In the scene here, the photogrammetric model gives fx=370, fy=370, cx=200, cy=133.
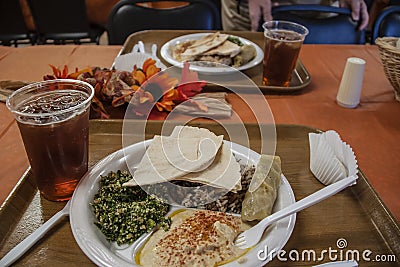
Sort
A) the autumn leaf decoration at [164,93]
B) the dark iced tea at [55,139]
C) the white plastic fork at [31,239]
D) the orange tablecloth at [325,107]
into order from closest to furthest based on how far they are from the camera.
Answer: the white plastic fork at [31,239] < the dark iced tea at [55,139] < the orange tablecloth at [325,107] < the autumn leaf decoration at [164,93]

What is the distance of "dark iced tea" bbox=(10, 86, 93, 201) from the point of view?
0.84 meters

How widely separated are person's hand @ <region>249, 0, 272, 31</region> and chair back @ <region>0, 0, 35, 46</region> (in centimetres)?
175

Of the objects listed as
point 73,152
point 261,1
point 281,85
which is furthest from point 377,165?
point 261,1

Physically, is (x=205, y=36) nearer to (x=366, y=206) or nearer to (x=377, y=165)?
(x=377, y=165)

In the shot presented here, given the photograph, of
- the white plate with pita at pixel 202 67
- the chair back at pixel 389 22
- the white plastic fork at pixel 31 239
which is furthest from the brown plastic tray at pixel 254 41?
the white plastic fork at pixel 31 239

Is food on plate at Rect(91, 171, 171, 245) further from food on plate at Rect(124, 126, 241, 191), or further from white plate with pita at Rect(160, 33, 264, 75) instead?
white plate with pita at Rect(160, 33, 264, 75)

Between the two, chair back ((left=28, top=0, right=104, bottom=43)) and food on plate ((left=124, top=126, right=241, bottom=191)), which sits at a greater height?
food on plate ((left=124, top=126, right=241, bottom=191))

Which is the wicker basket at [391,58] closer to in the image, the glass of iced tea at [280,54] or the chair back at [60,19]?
the glass of iced tea at [280,54]

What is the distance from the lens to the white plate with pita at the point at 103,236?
727 mm

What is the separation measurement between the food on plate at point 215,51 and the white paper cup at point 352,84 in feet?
1.49

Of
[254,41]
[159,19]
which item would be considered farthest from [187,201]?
[159,19]

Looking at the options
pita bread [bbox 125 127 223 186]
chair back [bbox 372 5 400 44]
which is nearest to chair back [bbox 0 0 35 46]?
pita bread [bbox 125 127 223 186]

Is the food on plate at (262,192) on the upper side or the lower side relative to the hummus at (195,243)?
upper

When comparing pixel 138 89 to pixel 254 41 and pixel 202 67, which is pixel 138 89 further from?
pixel 254 41
